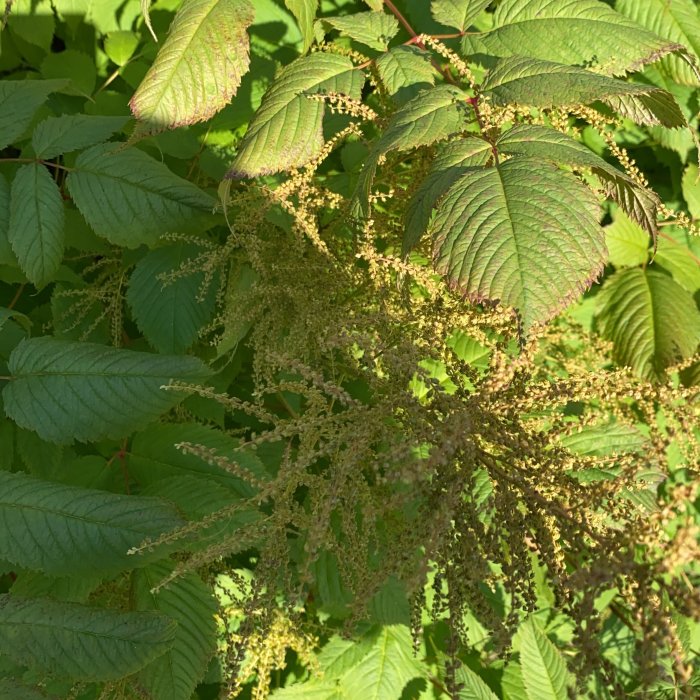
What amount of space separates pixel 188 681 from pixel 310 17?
4.57ft

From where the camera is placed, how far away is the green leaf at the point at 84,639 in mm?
1291

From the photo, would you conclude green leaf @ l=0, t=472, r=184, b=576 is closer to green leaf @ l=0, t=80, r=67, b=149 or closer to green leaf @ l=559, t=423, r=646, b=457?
green leaf @ l=0, t=80, r=67, b=149

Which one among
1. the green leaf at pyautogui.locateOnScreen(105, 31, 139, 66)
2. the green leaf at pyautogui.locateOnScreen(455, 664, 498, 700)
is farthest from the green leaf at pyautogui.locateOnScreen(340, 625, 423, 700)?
the green leaf at pyautogui.locateOnScreen(105, 31, 139, 66)

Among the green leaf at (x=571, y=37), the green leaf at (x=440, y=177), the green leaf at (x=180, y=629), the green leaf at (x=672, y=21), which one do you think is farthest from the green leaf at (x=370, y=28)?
the green leaf at (x=180, y=629)

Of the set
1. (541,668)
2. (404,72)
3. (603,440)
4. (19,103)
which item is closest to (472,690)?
(541,668)

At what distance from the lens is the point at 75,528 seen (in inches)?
54.6

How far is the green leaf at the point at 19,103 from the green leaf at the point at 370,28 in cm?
68

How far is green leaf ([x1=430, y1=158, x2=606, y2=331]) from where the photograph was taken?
50.3 inches

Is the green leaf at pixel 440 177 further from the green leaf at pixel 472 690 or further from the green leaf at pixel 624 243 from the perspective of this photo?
the green leaf at pixel 472 690

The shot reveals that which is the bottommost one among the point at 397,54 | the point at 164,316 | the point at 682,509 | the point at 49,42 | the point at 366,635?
the point at 366,635

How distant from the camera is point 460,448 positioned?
3.83ft

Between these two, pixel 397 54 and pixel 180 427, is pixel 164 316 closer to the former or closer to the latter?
pixel 180 427

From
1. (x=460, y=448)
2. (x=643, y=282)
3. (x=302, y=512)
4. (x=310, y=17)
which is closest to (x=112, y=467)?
(x=302, y=512)

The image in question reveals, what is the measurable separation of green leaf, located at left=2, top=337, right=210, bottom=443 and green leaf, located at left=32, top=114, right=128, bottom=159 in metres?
0.50
